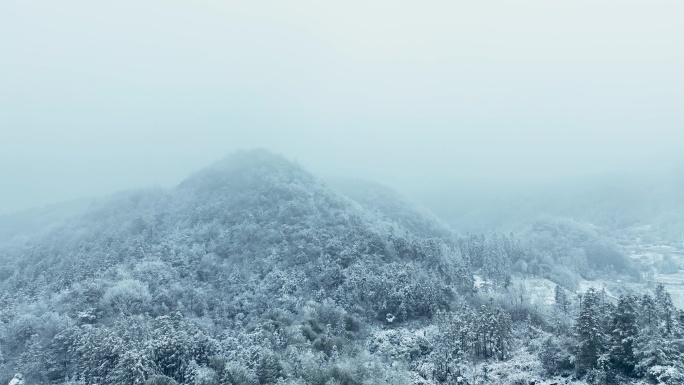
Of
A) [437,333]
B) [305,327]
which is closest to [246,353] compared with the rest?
[305,327]

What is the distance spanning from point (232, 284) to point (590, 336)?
3508 inches

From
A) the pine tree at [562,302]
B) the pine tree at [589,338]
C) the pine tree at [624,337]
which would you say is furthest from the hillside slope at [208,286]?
the pine tree at [624,337]

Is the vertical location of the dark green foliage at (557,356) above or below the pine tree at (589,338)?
below

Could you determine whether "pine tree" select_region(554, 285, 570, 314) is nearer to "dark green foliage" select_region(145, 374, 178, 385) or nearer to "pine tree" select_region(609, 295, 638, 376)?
"pine tree" select_region(609, 295, 638, 376)

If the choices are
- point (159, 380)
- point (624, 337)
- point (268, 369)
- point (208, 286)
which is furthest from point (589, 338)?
point (208, 286)

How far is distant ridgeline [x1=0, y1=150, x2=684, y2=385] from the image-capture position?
68812 millimetres

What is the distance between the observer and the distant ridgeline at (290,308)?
68812 mm

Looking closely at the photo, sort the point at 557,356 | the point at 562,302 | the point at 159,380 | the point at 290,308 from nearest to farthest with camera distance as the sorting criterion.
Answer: the point at 159,380
the point at 557,356
the point at 290,308
the point at 562,302

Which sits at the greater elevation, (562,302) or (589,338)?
(589,338)

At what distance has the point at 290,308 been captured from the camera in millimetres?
108188

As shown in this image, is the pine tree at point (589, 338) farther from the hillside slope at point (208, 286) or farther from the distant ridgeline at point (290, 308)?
the hillside slope at point (208, 286)

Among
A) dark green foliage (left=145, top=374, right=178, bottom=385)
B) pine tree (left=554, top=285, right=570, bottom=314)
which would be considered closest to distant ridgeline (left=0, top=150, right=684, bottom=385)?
dark green foliage (left=145, top=374, right=178, bottom=385)

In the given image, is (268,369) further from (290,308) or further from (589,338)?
(589,338)

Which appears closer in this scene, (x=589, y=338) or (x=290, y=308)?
(x=589, y=338)
